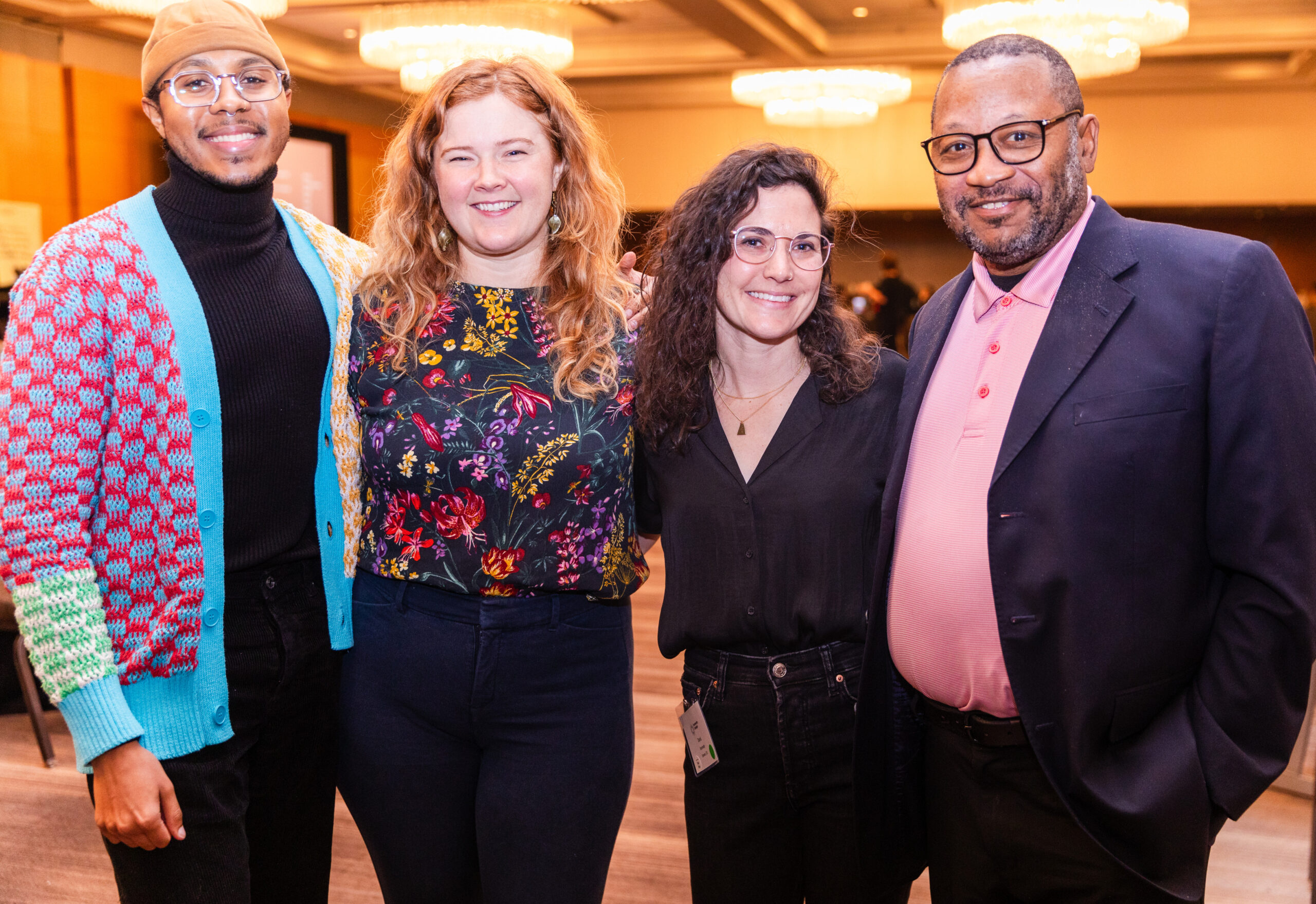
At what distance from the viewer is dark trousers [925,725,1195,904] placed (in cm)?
154

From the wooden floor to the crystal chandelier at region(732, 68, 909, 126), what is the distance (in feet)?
25.2

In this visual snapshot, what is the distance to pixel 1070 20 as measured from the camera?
722 cm

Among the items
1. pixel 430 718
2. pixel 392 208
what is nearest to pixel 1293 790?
pixel 430 718

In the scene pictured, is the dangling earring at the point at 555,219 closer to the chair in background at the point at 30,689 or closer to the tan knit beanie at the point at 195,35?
the tan knit beanie at the point at 195,35

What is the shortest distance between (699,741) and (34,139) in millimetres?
8981

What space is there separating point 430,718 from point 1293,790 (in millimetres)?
3264

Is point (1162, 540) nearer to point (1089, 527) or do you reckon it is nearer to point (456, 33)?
point (1089, 527)

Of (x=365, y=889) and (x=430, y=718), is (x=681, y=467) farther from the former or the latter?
(x=365, y=889)

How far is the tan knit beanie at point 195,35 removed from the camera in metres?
1.70

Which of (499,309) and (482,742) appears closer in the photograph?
(482,742)

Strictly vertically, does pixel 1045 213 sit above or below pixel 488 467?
above

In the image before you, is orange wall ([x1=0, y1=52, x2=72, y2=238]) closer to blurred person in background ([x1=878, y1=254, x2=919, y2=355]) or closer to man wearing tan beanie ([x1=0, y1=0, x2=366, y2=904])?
man wearing tan beanie ([x1=0, y1=0, x2=366, y2=904])

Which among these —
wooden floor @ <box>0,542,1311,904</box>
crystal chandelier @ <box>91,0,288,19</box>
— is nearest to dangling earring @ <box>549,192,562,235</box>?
wooden floor @ <box>0,542,1311,904</box>

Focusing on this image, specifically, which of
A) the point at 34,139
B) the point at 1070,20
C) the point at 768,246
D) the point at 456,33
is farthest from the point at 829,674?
the point at 34,139
